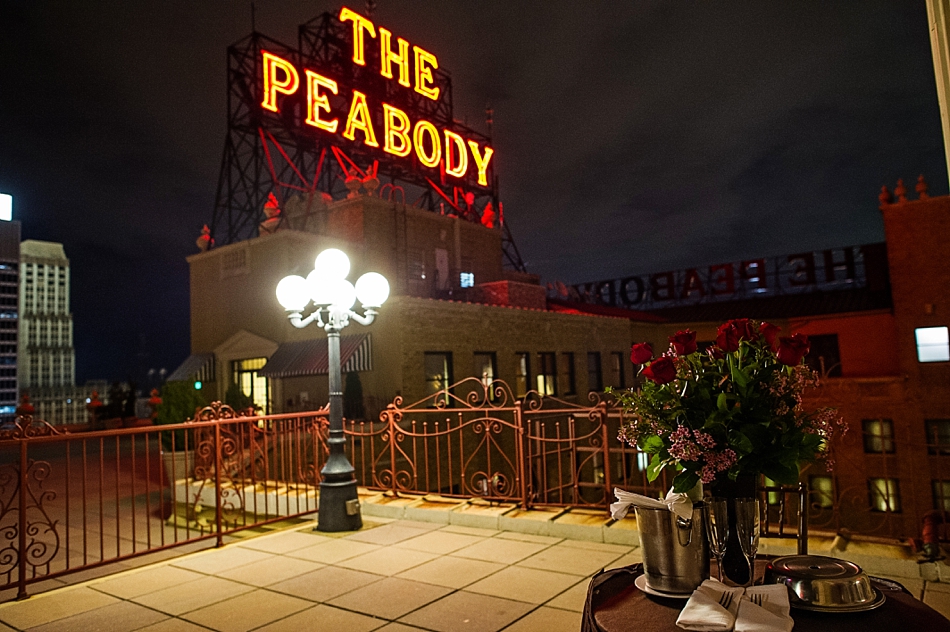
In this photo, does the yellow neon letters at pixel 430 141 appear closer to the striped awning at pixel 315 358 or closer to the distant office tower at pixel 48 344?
the striped awning at pixel 315 358

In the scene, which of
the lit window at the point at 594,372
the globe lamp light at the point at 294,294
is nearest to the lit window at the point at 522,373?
the lit window at the point at 594,372

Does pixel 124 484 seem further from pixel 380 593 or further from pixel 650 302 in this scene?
pixel 650 302

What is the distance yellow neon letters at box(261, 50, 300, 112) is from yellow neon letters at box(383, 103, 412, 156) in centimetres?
418

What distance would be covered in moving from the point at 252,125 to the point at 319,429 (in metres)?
18.1

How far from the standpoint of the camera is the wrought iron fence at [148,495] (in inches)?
211

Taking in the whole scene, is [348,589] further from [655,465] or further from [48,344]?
[48,344]

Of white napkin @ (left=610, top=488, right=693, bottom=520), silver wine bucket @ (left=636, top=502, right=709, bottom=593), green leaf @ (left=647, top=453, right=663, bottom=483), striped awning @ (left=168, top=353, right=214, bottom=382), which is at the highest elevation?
striped awning @ (left=168, top=353, right=214, bottom=382)

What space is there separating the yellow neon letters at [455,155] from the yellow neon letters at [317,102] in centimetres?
638

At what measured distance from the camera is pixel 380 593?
4.91 meters

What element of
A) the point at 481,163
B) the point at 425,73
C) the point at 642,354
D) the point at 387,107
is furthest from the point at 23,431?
the point at 425,73

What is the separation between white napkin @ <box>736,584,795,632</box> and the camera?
1969 millimetres

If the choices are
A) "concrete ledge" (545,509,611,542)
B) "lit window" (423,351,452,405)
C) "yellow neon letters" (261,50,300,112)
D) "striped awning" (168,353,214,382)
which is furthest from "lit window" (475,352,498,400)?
"concrete ledge" (545,509,611,542)

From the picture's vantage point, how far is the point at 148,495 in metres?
6.86

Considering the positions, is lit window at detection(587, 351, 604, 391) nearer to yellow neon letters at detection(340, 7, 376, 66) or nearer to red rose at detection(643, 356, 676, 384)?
yellow neon letters at detection(340, 7, 376, 66)
